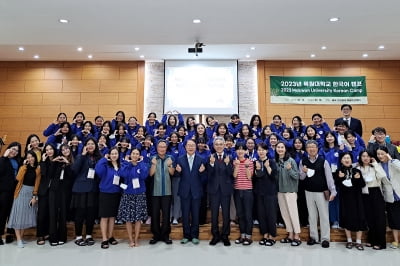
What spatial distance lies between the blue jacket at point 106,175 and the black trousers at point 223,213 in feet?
4.35

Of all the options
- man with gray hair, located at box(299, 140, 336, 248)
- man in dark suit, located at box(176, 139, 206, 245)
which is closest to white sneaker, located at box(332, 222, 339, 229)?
man with gray hair, located at box(299, 140, 336, 248)

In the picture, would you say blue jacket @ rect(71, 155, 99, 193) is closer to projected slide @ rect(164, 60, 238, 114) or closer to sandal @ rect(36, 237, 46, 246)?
sandal @ rect(36, 237, 46, 246)

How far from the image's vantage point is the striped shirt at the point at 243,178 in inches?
141

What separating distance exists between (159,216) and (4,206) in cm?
217

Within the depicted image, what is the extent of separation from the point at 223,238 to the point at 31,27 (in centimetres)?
489

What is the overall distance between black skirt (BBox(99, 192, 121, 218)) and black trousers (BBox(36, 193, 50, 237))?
81cm

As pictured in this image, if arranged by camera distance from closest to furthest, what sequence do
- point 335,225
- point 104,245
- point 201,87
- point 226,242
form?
point 104,245 → point 226,242 → point 335,225 → point 201,87

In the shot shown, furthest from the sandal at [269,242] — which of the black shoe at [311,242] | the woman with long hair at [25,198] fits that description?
the woman with long hair at [25,198]

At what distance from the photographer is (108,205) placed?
11.2 feet

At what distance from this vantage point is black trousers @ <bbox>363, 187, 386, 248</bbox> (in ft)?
11.0

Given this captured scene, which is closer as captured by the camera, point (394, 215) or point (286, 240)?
point (394, 215)

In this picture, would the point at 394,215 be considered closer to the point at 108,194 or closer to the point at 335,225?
the point at 335,225

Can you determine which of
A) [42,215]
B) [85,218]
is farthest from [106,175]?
Answer: [42,215]

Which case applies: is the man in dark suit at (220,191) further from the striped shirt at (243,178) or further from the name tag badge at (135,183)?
the name tag badge at (135,183)
